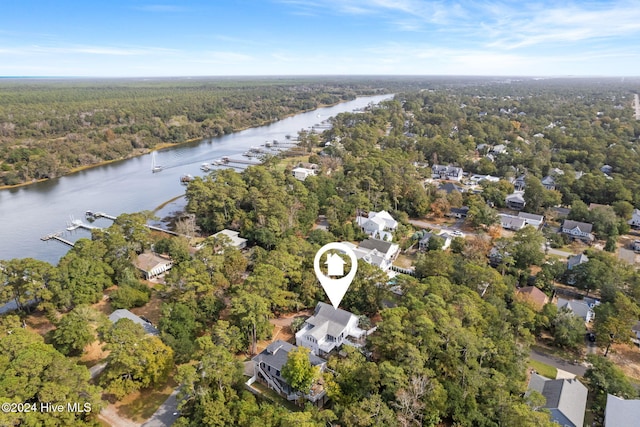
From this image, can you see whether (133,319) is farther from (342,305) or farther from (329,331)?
(342,305)

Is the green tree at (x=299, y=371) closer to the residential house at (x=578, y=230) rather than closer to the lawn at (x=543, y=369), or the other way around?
the lawn at (x=543, y=369)

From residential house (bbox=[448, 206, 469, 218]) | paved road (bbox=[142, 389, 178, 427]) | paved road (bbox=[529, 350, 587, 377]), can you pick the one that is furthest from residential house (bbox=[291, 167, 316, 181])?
paved road (bbox=[142, 389, 178, 427])

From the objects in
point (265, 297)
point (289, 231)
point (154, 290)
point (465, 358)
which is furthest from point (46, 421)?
point (289, 231)

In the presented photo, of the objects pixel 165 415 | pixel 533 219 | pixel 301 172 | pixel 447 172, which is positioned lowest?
pixel 165 415

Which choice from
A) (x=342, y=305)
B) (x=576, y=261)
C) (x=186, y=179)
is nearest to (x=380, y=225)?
(x=342, y=305)

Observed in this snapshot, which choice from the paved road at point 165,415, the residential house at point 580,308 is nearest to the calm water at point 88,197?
the paved road at point 165,415
